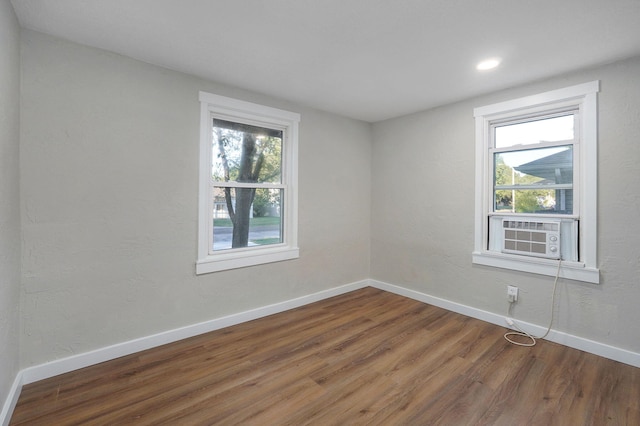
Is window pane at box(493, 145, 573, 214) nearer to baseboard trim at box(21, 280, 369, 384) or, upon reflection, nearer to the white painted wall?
baseboard trim at box(21, 280, 369, 384)

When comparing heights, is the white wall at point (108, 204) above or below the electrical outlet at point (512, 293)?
above

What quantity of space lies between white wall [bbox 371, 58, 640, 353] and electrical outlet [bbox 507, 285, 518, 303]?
51mm

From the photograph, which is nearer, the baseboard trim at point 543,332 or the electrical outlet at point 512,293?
the baseboard trim at point 543,332

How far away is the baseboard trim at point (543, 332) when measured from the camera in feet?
7.83

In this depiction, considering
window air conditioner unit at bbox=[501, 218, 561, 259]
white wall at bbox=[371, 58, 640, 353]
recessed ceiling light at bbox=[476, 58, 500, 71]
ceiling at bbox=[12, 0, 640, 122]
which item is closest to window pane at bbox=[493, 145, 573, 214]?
window air conditioner unit at bbox=[501, 218, 561, 259]

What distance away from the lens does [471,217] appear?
331 cm

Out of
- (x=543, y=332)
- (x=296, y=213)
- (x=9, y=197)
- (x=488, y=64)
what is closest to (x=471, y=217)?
(x=543, y=332)

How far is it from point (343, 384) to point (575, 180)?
8.81 feet

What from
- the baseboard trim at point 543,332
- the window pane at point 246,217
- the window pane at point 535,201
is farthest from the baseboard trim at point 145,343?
the window pane at point 535,201

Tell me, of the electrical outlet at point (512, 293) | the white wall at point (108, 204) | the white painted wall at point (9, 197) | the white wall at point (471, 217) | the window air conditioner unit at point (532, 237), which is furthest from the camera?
the electrical outlet at point (512, 293)

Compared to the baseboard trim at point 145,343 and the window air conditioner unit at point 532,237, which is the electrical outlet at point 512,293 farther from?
the baseboard trim at point 145,343

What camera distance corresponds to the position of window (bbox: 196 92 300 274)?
9.43 feet

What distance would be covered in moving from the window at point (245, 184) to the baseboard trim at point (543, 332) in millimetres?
1713

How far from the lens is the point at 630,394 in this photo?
199 cm
